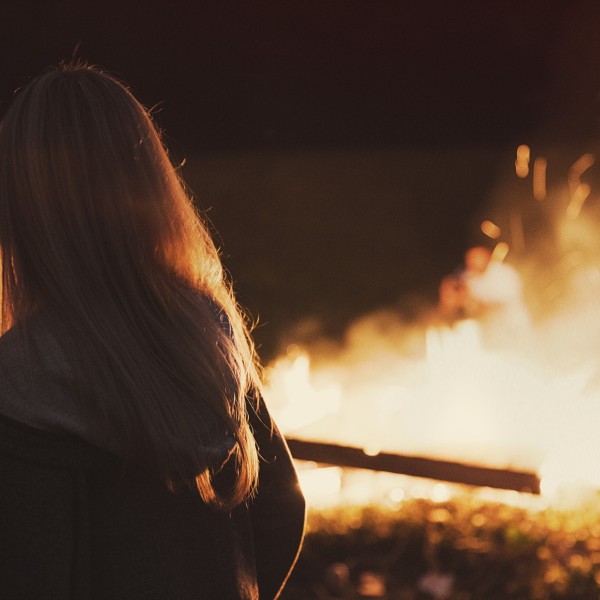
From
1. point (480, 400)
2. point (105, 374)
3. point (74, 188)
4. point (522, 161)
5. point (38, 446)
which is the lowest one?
point (38, 446)

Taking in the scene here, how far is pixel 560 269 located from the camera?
755 cm

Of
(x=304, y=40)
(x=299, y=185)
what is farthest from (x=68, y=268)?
(x=299, y=185)

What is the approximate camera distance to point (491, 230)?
8.59 m

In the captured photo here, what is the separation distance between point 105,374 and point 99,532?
0.27 m

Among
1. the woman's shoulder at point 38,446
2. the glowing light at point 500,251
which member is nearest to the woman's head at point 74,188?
the woman's shoulder at point 38,446

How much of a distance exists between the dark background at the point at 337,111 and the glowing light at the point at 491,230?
134 millimetres

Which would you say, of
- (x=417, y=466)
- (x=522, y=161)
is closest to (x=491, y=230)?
(x=522, y=161)

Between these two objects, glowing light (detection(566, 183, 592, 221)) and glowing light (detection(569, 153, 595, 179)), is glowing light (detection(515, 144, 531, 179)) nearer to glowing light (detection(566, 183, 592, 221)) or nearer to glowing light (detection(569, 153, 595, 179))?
glowing light (detection(569, 153, 595, 179))

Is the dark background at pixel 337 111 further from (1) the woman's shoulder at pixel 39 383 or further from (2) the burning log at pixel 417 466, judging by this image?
(1) the woman's shoulder at pixel 39 383

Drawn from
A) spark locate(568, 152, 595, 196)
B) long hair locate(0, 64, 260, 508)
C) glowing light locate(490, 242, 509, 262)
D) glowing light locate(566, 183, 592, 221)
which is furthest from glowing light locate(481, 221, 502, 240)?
long hair locate(0, 64, 260, 508)

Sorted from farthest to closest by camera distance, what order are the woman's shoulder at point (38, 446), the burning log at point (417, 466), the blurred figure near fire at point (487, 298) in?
1. the blurred figure near fire at point (487, 298)
2. the burning log at point (417, 466)
3. the woman's shoulder at point (38, 446)

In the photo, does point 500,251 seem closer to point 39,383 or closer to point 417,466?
point 417,466

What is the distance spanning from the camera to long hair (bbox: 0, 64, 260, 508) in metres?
1.43

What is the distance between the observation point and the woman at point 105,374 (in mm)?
1396
